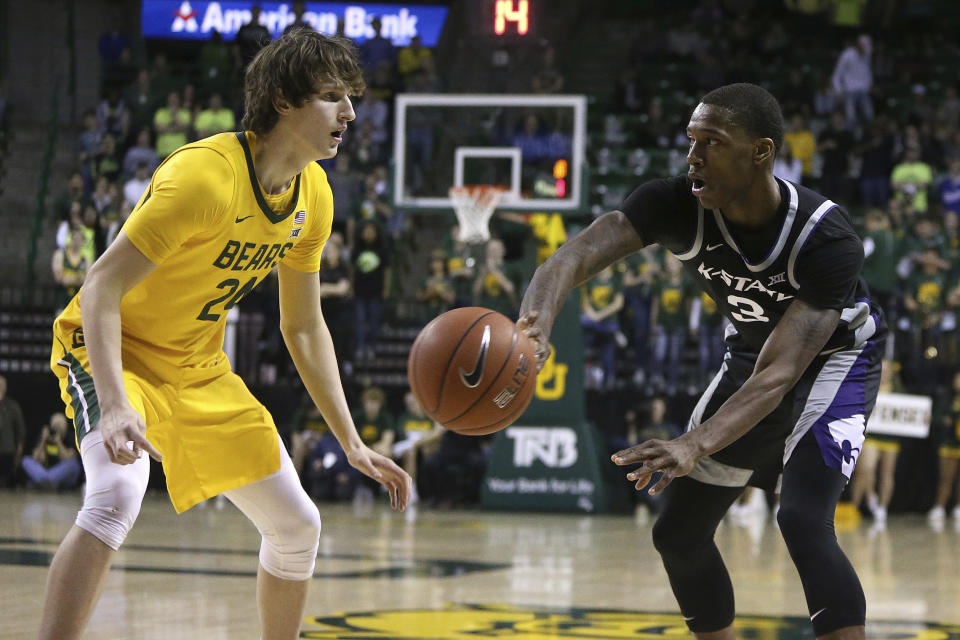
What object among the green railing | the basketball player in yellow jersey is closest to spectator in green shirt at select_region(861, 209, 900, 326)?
the green railing

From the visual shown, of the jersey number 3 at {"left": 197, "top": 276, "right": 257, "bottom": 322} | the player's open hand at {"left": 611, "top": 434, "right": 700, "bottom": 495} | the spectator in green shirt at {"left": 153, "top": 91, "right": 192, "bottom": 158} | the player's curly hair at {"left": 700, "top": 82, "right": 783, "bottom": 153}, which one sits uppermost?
the spectator in green shirt at {"left": 153, "top": 91, "right": 192, "bottom": 158}

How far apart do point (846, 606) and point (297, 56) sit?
86.3 inches

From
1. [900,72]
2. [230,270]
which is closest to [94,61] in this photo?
[900,72]

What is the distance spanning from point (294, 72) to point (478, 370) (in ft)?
3.28

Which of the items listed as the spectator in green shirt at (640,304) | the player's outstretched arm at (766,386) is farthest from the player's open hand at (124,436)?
the spectator in green shirt at (640,304)

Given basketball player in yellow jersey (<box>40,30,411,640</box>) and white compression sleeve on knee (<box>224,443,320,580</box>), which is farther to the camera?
white compression sleeve on knee (<box>224,443,320,580</box>)

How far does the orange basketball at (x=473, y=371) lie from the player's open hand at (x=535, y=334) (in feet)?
0.07

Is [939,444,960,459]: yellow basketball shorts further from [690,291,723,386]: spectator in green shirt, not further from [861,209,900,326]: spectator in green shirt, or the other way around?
[690,291,723,386]: spectator in green shirt

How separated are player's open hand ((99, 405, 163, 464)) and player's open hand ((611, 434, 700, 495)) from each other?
1.18 m

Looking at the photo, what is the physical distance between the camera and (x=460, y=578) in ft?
24.9

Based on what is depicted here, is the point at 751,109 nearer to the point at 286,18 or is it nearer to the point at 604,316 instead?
the point at 604,316

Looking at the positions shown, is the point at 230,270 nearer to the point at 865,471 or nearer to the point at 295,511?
the point at 295,511

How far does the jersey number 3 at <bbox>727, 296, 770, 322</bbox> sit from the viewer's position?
4.25 meters

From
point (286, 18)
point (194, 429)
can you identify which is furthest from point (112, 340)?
point (286, 18)
